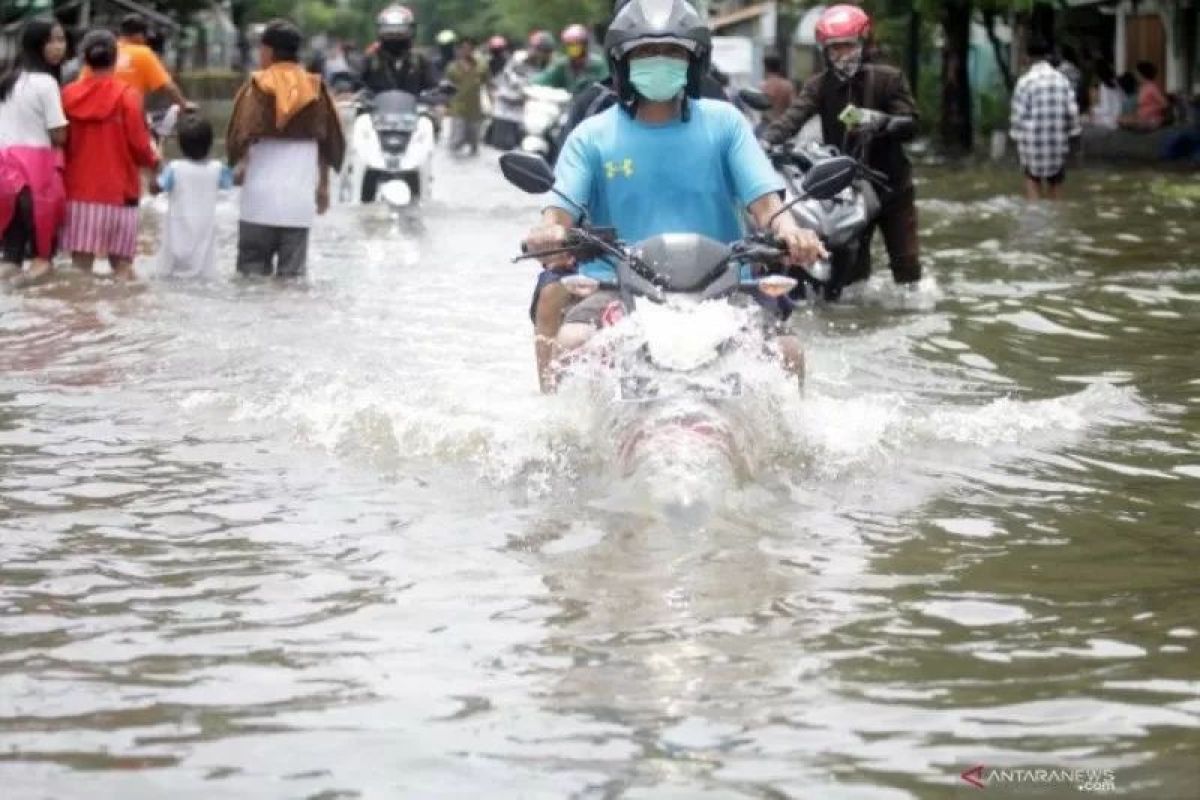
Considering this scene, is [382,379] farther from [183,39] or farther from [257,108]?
[183,39]

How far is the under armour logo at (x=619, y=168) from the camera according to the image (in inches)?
343

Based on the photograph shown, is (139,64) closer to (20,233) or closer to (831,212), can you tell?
(20,233)

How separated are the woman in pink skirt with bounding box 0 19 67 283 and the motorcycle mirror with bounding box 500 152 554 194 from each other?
7.59 m

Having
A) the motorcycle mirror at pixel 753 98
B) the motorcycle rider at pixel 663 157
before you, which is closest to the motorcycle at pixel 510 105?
the motorcycle mirror at pixel 753 98

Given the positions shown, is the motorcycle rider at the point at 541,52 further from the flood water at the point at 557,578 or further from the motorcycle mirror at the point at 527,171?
the motorcycle mirror at the point at 527,171

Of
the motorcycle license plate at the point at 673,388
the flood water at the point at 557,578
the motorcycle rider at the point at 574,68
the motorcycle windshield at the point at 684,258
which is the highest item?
A: the motorcycle rider at the point at 574,68

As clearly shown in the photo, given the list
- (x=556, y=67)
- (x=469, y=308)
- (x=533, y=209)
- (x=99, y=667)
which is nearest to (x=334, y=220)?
(x=533, y=209)

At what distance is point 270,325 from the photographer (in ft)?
44.2

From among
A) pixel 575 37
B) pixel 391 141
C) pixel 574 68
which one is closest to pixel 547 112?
pixel 575 37

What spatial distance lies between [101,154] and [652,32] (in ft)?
25.0

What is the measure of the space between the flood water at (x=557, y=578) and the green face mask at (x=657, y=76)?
1066 millimetres

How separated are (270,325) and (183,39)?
2034 inches

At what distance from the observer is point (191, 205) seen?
15.6 metres

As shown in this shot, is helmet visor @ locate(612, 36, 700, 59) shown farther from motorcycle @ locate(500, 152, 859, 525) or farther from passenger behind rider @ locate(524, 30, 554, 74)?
passenger behind rider @ locate(524, 30, 554, 74)
